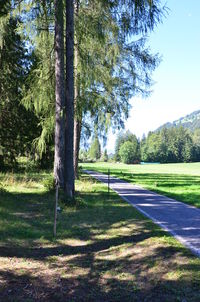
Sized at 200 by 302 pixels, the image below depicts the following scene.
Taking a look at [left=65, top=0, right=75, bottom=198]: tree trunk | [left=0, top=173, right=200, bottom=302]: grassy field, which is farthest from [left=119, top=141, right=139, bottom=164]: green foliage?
[left=0, top=173, right=200, bottom=302]: grassy field

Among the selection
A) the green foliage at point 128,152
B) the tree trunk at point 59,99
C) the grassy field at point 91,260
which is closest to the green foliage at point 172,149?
the green foliage at point 128,152

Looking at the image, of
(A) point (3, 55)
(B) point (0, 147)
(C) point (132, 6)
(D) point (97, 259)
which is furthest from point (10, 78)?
(D) point (97, 259)

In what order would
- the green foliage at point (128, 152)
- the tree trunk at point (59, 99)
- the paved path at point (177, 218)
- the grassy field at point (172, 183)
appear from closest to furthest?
1. the paved path at point (177, 218)
2. the tree trunk at point (59, 99)
3. the grassy field at point (172, 183)
4. the green foliage at point (128, 152)

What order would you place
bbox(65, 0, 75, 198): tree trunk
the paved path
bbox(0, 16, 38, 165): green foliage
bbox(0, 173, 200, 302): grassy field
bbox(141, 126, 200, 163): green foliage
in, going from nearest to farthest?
bbox(0, 173, 200, 302): grassy field, the paved path, bbox(65, 0, 75, 198): tree trunk, bbox(0, 16, 38, 165): green foliage, bbox(141, 126, 200, 163): green foliage

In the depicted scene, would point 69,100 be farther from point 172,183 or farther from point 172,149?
point 172,149

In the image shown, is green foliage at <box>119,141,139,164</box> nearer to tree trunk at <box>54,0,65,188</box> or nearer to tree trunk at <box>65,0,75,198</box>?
tree trunk at <box>54,0,65,188</box>

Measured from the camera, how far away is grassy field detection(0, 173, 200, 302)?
4355mm

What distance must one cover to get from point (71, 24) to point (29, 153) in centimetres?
→ 1361

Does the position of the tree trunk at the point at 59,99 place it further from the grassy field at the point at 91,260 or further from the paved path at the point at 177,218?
the paved path at the point at 177,218

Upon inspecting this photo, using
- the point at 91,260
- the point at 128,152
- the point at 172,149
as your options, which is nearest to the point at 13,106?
the point at 91,260

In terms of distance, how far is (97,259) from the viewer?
5844 mm

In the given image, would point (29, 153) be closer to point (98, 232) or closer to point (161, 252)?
point (98, 232)

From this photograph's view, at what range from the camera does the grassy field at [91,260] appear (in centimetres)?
436

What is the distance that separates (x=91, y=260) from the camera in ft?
19.0
